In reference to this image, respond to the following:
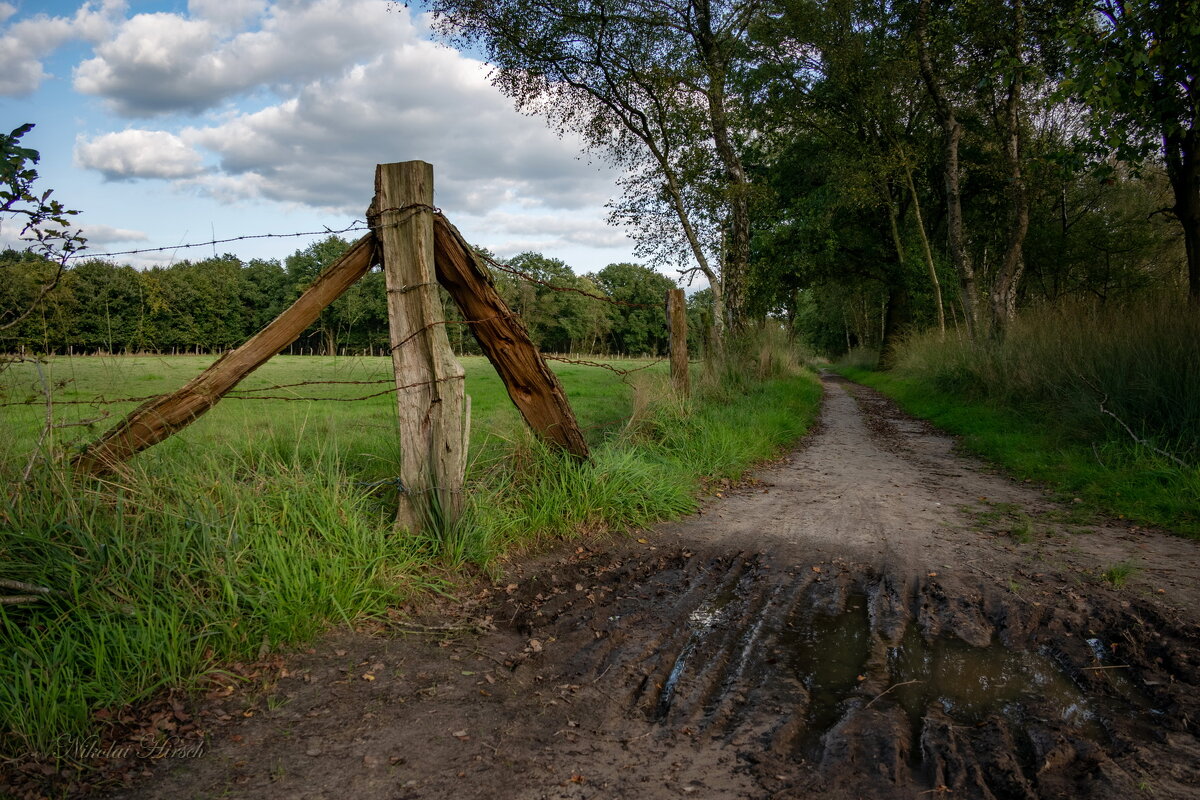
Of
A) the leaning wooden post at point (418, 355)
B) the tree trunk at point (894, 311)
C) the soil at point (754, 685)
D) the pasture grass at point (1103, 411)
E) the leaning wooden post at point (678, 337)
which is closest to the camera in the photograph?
the soil at point (754, 685)

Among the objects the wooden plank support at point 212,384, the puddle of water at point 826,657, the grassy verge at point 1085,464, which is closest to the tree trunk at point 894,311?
the grassy verge at point 1085,464

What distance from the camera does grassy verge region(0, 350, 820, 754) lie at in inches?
118

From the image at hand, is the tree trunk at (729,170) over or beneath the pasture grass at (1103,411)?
over

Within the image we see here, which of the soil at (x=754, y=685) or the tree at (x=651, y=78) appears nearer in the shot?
the soil at (x=754, y=685)

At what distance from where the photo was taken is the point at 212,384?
427 centimetres

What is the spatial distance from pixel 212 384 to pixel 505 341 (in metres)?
2.04

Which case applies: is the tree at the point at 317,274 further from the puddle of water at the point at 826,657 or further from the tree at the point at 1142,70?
the tree at the point at 1142,70

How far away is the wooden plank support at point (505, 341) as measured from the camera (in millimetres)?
4766

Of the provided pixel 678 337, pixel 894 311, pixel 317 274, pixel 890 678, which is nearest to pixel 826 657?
pixel 890 678

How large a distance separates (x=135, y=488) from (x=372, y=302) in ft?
6.13

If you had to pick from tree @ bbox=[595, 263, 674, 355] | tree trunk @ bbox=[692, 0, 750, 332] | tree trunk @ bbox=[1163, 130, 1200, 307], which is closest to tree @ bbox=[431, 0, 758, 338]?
tree trunk @ bbox=[692, 0, 750, 332]

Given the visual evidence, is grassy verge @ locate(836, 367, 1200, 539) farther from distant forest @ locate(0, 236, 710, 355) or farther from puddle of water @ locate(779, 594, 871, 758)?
distant forest @ locate(0, 236, 710, 355)

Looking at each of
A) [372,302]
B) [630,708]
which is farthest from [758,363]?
[630,708]

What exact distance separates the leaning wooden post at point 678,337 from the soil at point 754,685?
14.2ft
